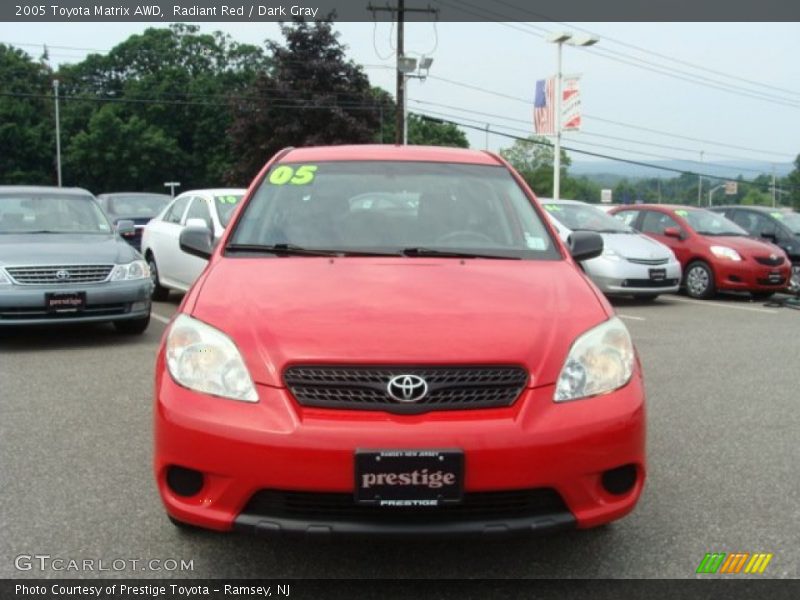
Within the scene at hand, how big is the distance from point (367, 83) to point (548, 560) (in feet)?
143

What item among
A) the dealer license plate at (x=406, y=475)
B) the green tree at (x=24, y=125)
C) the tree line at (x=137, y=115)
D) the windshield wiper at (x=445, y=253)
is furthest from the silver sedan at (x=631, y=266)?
the green tree at (x=24, y=125)

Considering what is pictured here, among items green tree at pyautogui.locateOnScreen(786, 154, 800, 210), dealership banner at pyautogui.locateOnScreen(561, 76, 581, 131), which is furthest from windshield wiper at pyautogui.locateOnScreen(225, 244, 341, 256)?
green tree at pyautogui.locateOnScreen(786, 154, 800, 210)

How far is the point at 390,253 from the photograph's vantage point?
374 cm

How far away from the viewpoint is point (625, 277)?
12.1m

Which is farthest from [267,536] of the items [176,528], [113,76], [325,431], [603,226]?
[113,76]

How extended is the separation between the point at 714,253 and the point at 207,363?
12.0 metres

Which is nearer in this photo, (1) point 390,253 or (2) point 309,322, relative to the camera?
(2) point 309,322

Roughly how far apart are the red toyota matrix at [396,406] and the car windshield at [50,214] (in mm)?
5991

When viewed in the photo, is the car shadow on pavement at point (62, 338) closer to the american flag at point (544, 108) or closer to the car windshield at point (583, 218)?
the car windshield at point (583, 218)

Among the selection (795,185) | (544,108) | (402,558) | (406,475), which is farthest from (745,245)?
(795,185)

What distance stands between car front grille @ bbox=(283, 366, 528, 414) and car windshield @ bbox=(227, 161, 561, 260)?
1.06 m

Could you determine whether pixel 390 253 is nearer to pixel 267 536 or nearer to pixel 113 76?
pixel 267 536

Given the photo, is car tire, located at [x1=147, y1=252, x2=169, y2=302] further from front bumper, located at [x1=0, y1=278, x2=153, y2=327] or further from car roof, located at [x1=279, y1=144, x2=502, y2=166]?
car roof, located at [x1=279, y1=144, x2=502, y2=166]

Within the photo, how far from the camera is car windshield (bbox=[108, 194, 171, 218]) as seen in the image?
16.9m
